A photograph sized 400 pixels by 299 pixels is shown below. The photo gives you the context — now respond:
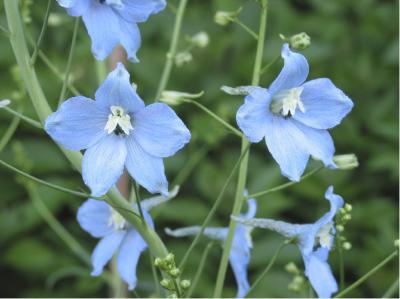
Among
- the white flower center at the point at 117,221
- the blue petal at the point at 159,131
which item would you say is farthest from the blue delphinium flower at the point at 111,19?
the white flower center at the point at 117,221

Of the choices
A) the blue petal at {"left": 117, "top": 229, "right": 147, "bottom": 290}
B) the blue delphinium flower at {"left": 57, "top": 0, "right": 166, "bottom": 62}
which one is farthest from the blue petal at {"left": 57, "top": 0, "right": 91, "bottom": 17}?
the blue petal at {"left": 117, "top": 229, "right": 147, "bottom": 290}

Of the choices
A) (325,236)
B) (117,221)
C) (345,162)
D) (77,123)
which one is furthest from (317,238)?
(77,123)

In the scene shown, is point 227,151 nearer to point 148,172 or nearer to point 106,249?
point 106,249

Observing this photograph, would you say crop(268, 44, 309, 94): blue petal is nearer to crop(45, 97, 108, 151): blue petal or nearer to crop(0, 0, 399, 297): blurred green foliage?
crop(45, 97, 108, 151): blue petal

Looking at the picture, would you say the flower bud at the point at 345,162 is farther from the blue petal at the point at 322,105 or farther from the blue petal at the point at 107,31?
the blue petal at the point at 107,31

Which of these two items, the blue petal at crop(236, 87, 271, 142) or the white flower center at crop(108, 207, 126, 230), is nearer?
the blue petal at crop(236, 87, 271, 142)
